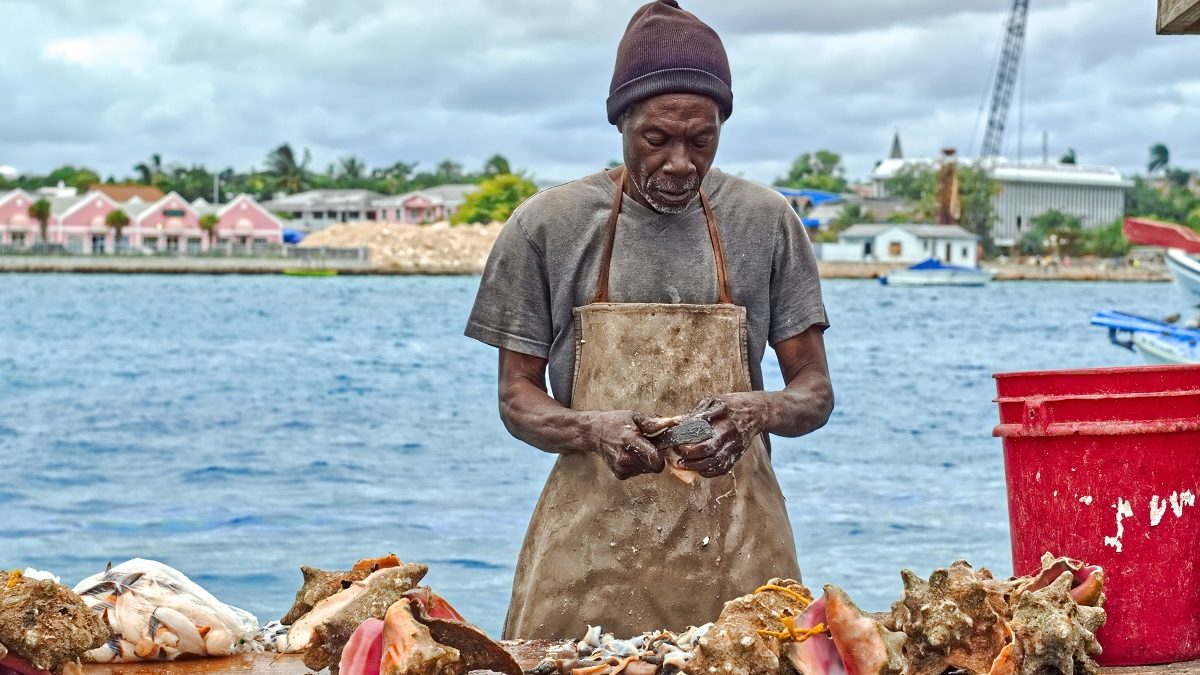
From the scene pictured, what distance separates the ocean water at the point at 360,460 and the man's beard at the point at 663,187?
7.28 m

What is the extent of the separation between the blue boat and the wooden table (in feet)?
65.0

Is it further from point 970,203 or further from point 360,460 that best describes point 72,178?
point 360,460

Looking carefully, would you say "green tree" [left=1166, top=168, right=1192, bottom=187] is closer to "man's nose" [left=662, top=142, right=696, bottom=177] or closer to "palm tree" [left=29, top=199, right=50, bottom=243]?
"palm tree" [left=29, top=199, right=50, bottom=243]

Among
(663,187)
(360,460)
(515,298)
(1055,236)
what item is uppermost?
(1055,236)

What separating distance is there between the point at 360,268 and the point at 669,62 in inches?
4162

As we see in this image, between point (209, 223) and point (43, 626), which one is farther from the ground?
point (209, 223)

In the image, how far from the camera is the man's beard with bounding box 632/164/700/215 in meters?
3.71

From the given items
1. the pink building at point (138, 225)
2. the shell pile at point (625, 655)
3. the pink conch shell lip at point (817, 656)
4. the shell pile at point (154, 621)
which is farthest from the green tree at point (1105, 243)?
the pink conch shell lip at point (817, 656)

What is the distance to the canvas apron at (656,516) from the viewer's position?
3748 mm

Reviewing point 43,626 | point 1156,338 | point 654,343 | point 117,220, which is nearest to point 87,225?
point 117,220

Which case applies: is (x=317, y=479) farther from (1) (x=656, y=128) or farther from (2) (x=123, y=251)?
(2) (x=123, y=251)

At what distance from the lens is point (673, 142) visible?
368 cm

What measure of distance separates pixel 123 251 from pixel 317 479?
86.8m

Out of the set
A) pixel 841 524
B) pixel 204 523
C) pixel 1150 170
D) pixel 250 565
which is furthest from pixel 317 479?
pixel 1150 170
